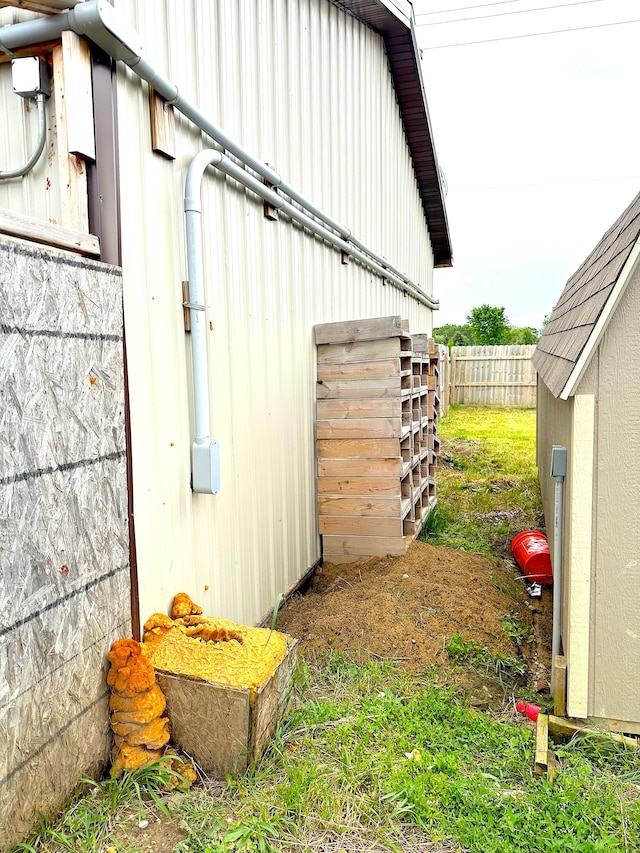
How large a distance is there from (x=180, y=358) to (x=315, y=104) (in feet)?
11.3

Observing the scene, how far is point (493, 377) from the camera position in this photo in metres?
19.6

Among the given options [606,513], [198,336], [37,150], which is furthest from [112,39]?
[606,513]

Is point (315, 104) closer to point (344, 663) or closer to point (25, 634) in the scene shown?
point (344, 663)

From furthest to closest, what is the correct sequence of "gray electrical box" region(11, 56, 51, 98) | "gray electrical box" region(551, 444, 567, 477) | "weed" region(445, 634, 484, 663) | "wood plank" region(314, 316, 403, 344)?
"wood plank" region(314, 316, 403, 344), "weed" region(445, 634, 484, 663), "gray electrical box" region(551, 444, 567, 477), "gray electrical box" region(11, 56, 51, 98)

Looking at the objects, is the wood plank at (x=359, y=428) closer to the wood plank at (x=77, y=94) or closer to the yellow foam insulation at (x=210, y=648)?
the yellow foam insulation at (x=210, y=648)

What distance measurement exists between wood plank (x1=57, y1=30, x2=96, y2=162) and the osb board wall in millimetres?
485

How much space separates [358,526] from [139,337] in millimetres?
2872

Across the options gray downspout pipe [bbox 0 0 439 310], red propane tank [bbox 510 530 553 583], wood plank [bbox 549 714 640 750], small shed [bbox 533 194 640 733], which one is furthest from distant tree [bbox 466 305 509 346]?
wood plank [bbox 549 714 640 750]

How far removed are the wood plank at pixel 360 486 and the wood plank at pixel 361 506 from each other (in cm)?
4

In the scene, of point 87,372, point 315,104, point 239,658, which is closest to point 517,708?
point 239,658

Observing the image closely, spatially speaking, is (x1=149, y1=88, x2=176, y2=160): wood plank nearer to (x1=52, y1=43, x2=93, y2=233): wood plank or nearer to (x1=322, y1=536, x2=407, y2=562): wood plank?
(x1=52, y1=43, x2=93, y2=233): wood plank

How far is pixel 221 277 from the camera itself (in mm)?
3596

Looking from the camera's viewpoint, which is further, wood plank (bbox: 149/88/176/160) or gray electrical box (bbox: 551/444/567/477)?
gray electrical box (bbox: 551/444/567/477)

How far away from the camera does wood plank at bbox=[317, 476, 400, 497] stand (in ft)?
16.0
